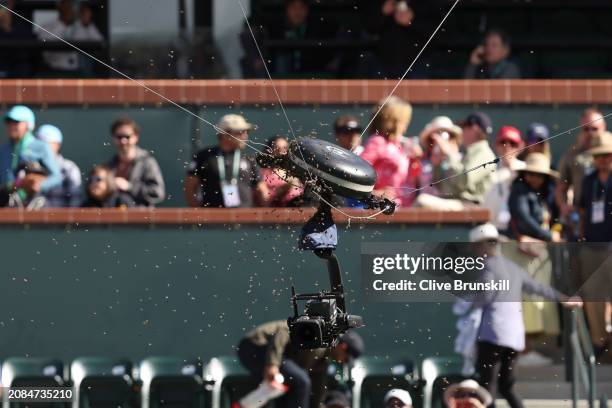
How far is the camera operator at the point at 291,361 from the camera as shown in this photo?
771cm

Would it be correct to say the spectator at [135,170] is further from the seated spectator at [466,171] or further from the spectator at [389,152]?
the seated spectator at [466,171]

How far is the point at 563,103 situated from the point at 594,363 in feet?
5.92

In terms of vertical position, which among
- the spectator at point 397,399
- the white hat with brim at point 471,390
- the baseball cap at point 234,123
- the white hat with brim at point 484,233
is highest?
the baseball cap at point 234,123

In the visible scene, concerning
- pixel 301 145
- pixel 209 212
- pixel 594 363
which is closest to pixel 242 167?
pixel 209 212

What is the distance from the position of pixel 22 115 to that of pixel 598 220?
3087 mm

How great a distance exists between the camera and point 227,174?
854cm

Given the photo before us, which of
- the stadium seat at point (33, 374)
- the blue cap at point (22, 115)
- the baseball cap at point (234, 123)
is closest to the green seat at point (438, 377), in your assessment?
the baseball cap at point (234, 123)

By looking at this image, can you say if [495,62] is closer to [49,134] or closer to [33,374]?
[49,134]

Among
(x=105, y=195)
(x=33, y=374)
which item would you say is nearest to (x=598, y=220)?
(x=105, y=195)

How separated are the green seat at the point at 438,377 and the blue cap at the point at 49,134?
2383 mm

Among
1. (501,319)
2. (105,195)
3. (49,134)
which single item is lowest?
(501,319)

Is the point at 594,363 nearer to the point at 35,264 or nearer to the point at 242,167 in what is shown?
the point at 242,167

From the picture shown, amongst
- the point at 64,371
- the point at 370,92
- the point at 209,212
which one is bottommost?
the point at 64,371

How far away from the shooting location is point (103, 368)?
27.0 ft
